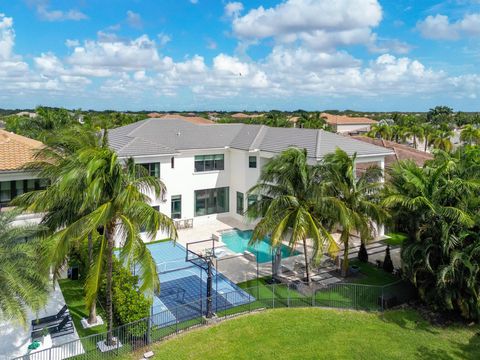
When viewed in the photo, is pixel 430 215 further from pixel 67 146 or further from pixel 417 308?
pixel 67 146

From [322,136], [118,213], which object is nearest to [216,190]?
[322,136]

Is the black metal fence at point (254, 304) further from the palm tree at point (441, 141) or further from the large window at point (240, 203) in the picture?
the palm tree at point (441, 141)

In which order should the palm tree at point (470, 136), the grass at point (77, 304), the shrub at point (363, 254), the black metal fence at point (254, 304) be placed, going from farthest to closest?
the palm tree at point (470, 136) → the shrub at point (363, 254) → the grass at point (77, 304) → the black metal fence at point (254, 304)

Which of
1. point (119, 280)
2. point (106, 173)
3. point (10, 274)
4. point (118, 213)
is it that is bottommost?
point (119, 280)

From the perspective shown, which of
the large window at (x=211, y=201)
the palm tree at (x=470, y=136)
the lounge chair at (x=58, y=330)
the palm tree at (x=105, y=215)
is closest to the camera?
the palm tree at (x=105, y=215)

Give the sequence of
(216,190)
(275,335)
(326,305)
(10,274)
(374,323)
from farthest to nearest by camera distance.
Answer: (216,190), (326,305), (374,323), (275,335), (10,274)

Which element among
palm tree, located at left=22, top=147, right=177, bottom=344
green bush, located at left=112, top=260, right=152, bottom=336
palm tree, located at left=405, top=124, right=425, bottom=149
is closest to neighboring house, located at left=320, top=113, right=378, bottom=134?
palm tree, located at left=405, top=124, right=425, bottom=149

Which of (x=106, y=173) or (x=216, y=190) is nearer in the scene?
(x=106, y=173)

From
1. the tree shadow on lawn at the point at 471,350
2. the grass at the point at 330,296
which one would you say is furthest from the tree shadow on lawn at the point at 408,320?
the tree shadow on lawn at the point at 471,350

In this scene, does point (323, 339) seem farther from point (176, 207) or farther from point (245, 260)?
point (176, 207)
